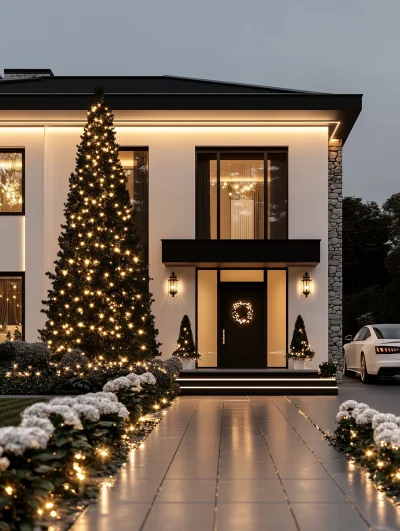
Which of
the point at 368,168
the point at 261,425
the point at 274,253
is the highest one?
the point at 368,168

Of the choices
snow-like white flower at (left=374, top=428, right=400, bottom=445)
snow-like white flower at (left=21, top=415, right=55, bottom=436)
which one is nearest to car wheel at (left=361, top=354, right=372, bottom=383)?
snow-like white flower at (left=374, top=428, right=400, bottom=445)

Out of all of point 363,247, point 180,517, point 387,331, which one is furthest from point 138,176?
point 363,247

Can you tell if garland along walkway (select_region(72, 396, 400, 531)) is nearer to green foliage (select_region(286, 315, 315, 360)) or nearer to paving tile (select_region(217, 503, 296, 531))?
paving tile (select_region(217, 503, 296, 531))

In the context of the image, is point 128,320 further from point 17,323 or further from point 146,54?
point 146,54

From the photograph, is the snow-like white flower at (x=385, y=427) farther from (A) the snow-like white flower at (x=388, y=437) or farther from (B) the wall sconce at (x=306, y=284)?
(B) the wall sconce at (x=306, y=284)

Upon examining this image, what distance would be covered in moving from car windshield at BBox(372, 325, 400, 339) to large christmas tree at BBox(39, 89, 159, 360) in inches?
252

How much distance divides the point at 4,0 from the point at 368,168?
173 feet

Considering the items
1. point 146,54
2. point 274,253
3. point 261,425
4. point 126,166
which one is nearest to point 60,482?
point 261,425

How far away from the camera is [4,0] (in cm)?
10488

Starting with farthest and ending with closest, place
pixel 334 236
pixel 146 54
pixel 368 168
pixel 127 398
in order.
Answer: pixel 146 54
pixel 368 168
pixel 334 236
pixel 127 398

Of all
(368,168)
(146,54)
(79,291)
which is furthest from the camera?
(146,54)

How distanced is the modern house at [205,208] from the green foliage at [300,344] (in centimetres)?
61

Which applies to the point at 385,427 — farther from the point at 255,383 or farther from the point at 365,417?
the point at 255,383

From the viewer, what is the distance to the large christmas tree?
18094mm
